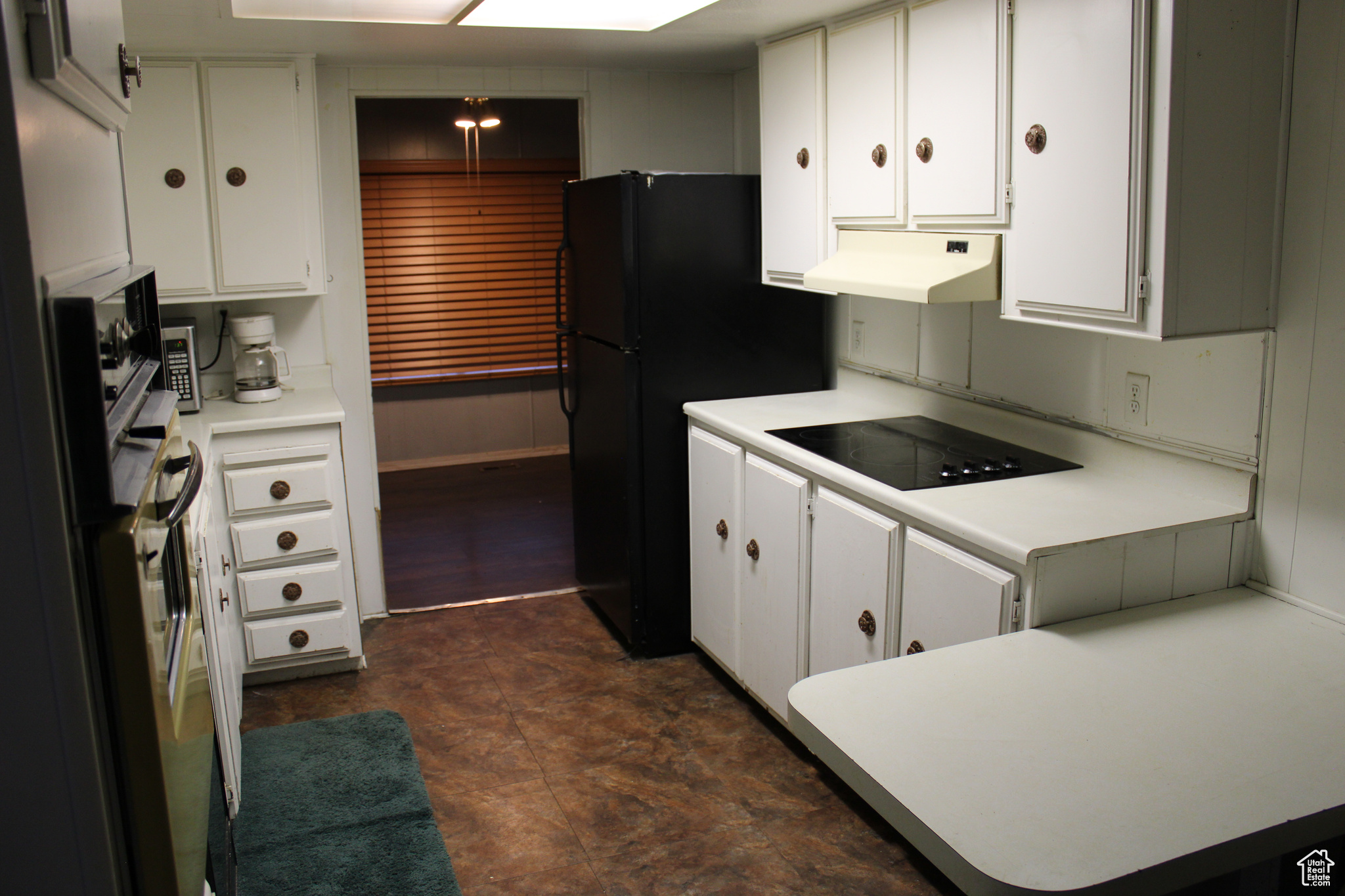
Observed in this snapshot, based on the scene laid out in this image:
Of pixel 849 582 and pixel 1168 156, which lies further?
pixel 849 582

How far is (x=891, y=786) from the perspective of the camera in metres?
1.41

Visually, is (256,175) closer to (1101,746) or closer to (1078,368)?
(1078,368)

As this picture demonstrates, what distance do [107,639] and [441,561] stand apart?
3.89 m

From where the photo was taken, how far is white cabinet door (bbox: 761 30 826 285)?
322 centimetres

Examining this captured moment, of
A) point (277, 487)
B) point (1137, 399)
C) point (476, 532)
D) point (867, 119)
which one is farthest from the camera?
point (476, 532)

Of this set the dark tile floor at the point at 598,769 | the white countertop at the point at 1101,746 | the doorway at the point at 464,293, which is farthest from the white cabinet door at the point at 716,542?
the doorway at the point at 464,293

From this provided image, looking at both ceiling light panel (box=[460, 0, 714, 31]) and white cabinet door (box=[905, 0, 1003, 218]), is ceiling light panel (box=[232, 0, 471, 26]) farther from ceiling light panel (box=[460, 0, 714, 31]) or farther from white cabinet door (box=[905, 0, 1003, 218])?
white cabinet door (box=[905, 0, 1003, 218])

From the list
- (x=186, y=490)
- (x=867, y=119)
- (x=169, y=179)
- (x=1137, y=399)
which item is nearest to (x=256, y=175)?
(x=169, y=179)

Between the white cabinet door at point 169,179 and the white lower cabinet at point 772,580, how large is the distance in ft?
6.66

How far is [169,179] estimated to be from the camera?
3.52 metres

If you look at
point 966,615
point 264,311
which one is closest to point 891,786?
point 966,615

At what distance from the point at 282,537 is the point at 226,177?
124 cm

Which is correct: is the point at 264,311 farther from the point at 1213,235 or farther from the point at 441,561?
the point at 1213,235

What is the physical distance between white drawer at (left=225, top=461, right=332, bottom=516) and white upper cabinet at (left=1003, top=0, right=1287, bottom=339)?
244cm
